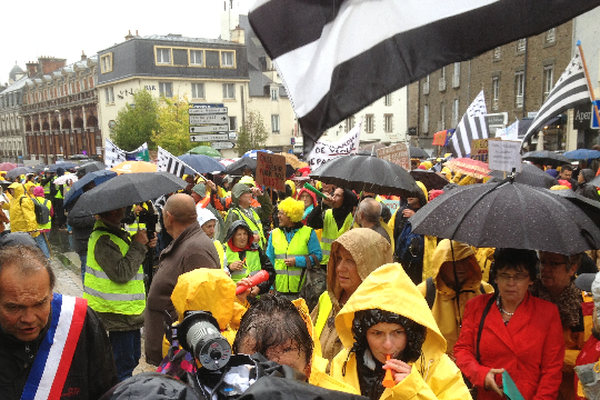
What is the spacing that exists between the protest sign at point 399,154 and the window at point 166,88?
4502 centimetres

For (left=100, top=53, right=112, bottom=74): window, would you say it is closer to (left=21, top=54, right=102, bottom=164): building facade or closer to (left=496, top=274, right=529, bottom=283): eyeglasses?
(left=21, top=54, right=102, bottom=164): building facade

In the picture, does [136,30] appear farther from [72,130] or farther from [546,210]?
[546,210]

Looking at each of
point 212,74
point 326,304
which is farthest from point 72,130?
point 326,304

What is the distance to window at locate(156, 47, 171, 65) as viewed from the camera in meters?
49.1

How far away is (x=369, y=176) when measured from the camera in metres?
5.29

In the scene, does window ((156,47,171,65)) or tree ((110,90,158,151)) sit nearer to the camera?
tree ((110,90,158,151))

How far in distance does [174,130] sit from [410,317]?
40.3 m

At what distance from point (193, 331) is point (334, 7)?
150cm

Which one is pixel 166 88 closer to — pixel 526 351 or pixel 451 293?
pixel 451 293

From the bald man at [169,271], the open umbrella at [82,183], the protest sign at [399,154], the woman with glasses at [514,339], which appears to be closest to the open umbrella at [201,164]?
the open umbrella at [82,183]

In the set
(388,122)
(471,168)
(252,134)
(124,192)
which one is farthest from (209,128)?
(388,122)

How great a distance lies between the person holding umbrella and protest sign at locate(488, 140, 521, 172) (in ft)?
10.4

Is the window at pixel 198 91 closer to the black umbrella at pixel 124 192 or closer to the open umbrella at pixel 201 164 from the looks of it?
the open umbrella at pixel 201 164

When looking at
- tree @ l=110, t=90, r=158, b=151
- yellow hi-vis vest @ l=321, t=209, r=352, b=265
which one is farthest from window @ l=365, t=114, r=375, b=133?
yellow hi-vis vest @ l=321, t=209, r=352, b=265
